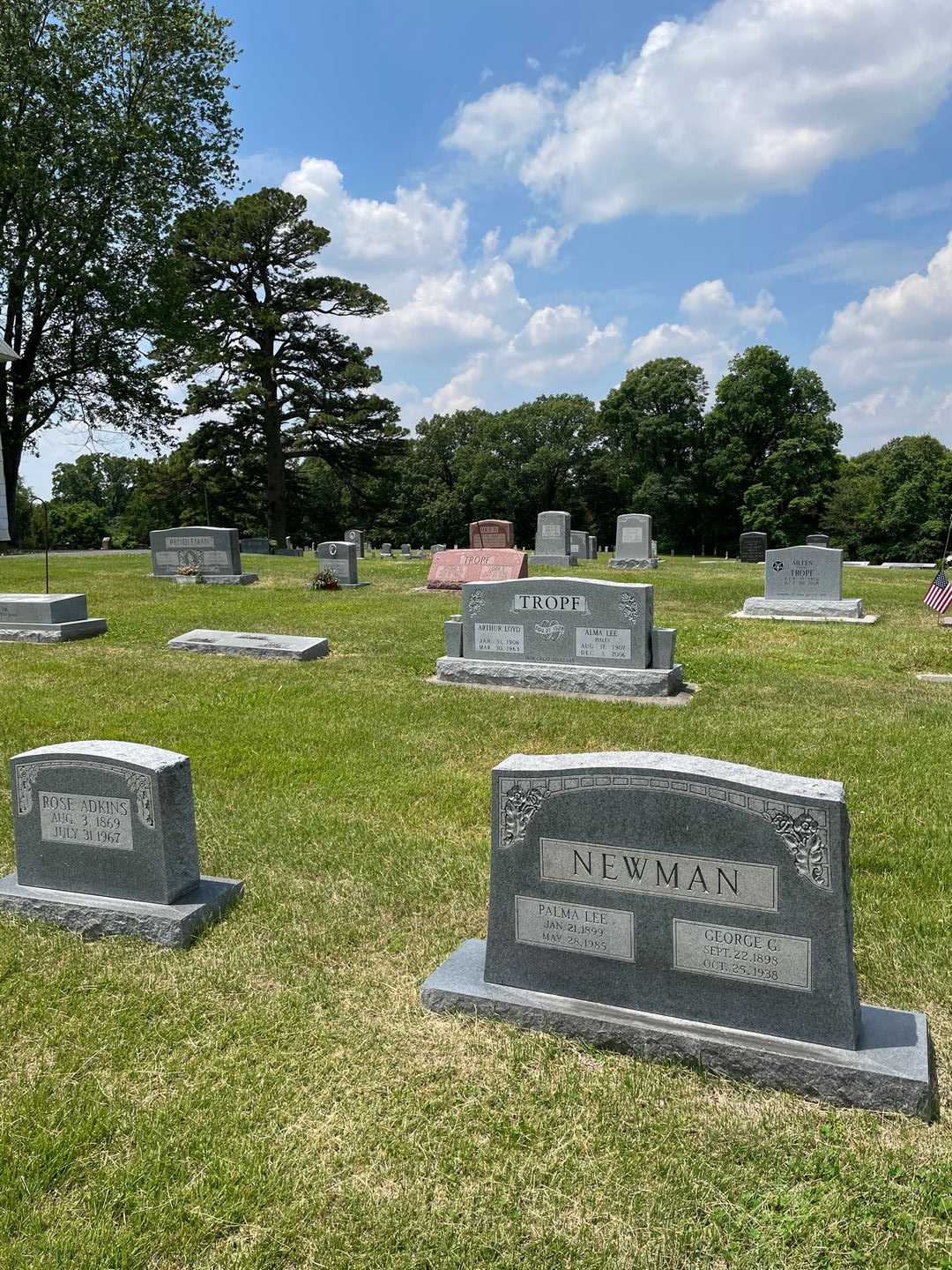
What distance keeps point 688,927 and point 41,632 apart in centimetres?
1244

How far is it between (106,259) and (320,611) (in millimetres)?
20587

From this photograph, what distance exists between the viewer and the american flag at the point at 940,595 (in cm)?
1612

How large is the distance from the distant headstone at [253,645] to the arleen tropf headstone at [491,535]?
43.2 feet

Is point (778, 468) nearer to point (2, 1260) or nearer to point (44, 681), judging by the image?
point (44, 681)

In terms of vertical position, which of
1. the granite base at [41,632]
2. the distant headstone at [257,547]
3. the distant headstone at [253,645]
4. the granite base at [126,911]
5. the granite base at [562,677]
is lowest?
the granite base at [126,911]

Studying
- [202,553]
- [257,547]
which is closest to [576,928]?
[202,553]

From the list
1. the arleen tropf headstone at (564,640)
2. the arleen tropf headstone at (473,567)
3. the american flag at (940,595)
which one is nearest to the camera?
the arleen tropf headstone at (564,640)

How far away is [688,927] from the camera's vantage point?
3.38m

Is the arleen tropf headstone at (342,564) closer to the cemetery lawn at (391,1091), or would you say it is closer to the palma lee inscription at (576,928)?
the cemetery lawn at (391,1091)

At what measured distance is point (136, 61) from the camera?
93.7 feet

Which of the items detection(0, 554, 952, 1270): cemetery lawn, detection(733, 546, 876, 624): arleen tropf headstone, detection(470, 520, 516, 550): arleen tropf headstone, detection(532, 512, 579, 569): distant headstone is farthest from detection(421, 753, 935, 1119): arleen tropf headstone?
detection(532, 512, 579, 569): distant headstone

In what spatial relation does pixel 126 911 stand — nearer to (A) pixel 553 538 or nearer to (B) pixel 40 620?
(B) pixel 40 620

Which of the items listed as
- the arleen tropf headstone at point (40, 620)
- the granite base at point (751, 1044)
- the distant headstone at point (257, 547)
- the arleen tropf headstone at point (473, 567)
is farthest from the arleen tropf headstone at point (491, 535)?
the granite base at point (751, 1044)

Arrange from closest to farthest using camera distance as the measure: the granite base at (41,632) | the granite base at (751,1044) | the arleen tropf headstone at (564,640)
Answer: the granite base at (751,1044) < the arleen tropf headstone at (564,640) < the granite base at (41,632)
